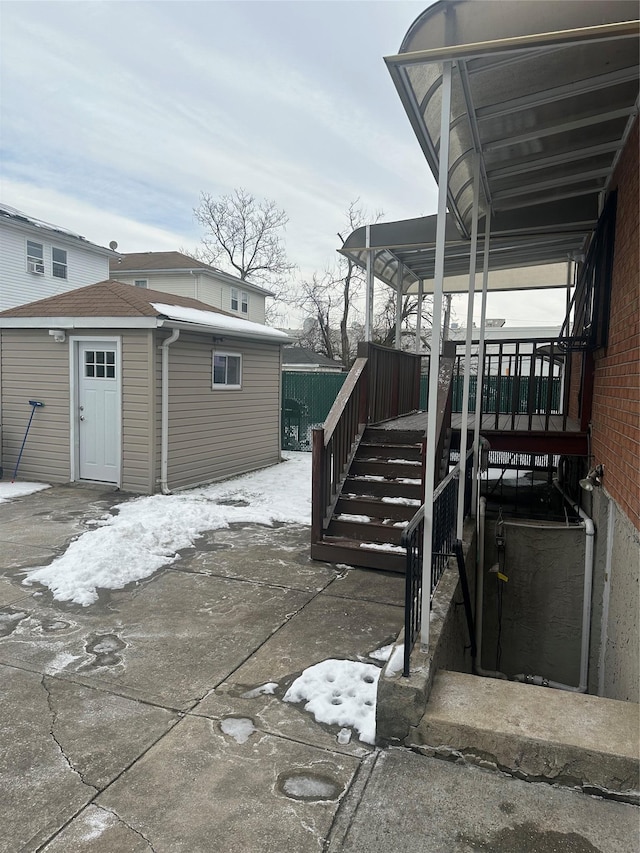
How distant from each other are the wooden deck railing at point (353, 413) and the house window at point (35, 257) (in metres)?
14.8

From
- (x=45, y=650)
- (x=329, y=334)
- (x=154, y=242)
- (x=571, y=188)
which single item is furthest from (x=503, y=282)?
(x=154, y=242)

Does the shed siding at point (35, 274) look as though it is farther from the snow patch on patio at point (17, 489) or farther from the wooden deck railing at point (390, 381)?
the wooden deck railing at point (390, 381)

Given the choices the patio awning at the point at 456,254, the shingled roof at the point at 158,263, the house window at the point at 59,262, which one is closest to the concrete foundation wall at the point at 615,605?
the patio awning at the point at 456,254

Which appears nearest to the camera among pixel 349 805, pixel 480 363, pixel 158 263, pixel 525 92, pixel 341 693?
pixel 349 805

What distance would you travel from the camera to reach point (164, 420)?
25.0 ft

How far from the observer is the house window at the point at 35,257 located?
55.9ft

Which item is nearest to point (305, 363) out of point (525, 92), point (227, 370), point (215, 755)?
point (227, 370)

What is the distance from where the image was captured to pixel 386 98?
12.9ft

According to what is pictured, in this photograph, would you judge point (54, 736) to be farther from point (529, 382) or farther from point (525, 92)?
point (529, 382)

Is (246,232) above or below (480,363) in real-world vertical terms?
above

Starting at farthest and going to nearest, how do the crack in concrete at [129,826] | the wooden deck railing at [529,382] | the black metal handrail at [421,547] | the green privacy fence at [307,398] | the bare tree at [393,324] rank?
the bare tree at [393,324] → the green privacy fence at [307,398] → the wooden deck railing at [529,382] → the black metal handrail at [421,547] → the crack in concrete at [129,826]

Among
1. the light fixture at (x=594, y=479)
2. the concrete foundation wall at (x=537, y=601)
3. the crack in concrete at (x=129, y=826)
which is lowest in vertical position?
the concrete foundation wall at (x=537, y=601)

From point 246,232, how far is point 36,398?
87.6 ft

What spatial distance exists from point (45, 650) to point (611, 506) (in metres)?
3.80
